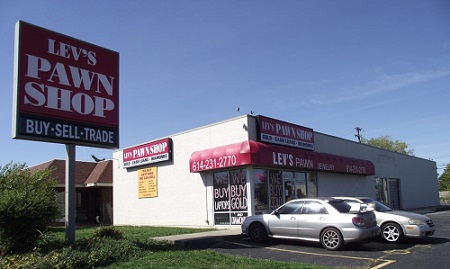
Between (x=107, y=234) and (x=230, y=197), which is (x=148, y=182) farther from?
(x=107, y=234)

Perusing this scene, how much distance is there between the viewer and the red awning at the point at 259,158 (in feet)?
59.2

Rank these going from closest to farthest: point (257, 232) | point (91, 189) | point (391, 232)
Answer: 1. point (391, 232)
2. point (257, 232)
3. point (91, 189)

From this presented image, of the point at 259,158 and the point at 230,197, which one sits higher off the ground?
the point at 259,158

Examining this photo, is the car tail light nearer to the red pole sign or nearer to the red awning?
the red awning

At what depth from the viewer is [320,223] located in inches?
486

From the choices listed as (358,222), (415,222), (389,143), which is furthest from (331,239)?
(389,143)

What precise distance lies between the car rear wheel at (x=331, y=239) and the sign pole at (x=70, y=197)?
7.51 m

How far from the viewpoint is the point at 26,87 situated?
1128 centimetres

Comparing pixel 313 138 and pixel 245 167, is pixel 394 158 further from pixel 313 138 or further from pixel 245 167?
pixel 245 167

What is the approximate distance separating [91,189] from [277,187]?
18862 mm

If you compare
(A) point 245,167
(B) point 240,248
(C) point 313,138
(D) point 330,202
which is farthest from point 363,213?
(C) point 313,138

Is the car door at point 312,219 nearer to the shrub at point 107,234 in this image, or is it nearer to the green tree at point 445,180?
the shrub at point 107,234

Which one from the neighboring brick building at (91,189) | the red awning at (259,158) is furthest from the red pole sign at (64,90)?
the neighboring brick building at (91,189)

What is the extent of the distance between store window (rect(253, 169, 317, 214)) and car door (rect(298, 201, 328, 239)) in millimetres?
6109
